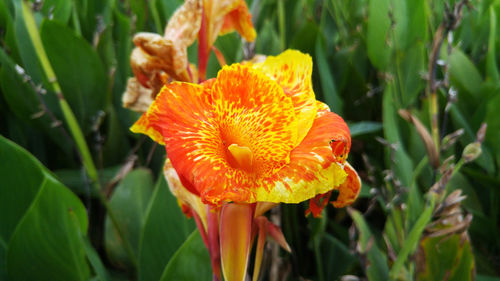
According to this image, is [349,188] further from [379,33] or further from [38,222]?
[379,33]

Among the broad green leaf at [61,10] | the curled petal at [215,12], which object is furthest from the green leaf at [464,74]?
the broad green leaf at [61,10]

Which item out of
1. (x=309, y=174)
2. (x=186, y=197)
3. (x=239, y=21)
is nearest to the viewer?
(x=309, y=174)

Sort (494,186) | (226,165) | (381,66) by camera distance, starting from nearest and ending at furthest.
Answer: (226,165) < (494,186) < (381,66)

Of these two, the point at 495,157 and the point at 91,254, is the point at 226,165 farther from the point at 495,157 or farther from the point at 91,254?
the point at 495,157

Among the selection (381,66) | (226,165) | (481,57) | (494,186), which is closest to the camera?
(226,165)

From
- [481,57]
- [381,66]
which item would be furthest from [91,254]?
[481,57]

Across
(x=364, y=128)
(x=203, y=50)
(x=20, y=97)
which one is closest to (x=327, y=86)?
(x=364, y=128)

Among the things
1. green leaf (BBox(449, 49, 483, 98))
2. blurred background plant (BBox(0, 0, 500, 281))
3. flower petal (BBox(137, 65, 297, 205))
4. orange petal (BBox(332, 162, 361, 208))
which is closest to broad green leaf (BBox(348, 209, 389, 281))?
blurred background plant (BBox(0, 0, 500, 281))
